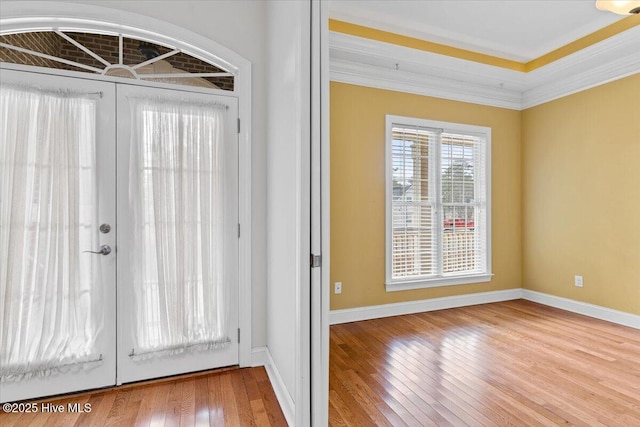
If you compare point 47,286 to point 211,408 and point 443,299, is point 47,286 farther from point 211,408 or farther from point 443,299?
point 443,299

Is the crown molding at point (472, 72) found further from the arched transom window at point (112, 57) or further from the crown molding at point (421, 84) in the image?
the arched transom window at point (112, 57)

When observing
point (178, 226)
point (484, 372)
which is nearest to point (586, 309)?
point (484, 372)

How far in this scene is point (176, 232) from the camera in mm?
2428

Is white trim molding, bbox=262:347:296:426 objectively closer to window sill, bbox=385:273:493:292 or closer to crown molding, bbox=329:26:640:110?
window sill, bbox=385:273:493:292

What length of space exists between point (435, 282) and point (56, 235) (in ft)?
12.7

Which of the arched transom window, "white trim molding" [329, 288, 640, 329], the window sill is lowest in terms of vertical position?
"white trim molding" [329, 288, 640, 329]

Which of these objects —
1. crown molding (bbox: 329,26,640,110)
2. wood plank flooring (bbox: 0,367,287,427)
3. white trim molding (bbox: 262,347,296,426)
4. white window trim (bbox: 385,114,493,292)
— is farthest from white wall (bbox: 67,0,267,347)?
white window trim (bbox: 385,114,493,292)

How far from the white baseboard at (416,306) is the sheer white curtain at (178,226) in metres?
1.55

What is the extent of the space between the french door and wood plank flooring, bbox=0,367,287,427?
11cm

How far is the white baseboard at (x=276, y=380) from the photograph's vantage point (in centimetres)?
191

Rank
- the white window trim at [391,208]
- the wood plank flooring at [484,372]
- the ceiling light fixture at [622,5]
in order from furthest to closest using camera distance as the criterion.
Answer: the white window trim at [391,208], the ceiling light fixture at [622,5], the wood plank flooring at [484,372]

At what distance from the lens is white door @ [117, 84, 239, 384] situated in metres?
2.34

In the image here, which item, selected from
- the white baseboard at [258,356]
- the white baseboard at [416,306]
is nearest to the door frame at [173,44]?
the white baseboard at [258,356]

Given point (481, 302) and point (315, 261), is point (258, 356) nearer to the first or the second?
point (315, 261)
